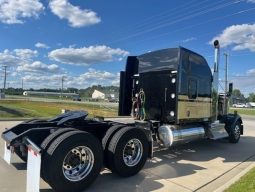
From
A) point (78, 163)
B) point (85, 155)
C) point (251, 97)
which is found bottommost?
point (78, 163)

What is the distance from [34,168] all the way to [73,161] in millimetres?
770

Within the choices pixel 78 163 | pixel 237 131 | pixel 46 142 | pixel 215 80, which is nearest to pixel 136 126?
pixel 78 163

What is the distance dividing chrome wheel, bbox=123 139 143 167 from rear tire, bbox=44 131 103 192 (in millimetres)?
832

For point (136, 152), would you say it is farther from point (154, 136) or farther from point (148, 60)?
point (148, 60)

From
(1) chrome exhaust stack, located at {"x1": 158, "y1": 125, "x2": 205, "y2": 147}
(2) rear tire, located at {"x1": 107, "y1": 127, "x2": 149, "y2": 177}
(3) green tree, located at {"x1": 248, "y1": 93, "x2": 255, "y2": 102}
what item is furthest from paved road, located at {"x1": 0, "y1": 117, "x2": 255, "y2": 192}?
(3) green tree, located at {"x1": 248, "y1": 93, "x2": 255, "y2": 102}

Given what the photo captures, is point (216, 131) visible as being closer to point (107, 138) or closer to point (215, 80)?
point (215, 80)

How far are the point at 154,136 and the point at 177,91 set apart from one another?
4.43 feet

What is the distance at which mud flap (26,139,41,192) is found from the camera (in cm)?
470

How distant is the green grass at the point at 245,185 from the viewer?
5473 mm

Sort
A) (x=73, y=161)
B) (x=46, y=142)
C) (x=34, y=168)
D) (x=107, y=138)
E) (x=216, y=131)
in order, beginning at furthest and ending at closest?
1. (x=216, y=131)
2. (x=107, y=138)
3. (x=73, y=161)
4. (x=46, y=142)
5. (x=34, y=168)

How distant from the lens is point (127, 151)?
255 inches

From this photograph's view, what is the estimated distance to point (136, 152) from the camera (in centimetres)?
662

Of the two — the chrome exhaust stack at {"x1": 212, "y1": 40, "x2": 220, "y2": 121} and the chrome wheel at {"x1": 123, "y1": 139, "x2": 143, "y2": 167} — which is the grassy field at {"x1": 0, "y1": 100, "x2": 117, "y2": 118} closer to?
the chrome exhaust stack at {"x1": 212, "y1": 40, "x2": 220, "y2": 121}

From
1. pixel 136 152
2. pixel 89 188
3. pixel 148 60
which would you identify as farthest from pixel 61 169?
pixel 148 60
